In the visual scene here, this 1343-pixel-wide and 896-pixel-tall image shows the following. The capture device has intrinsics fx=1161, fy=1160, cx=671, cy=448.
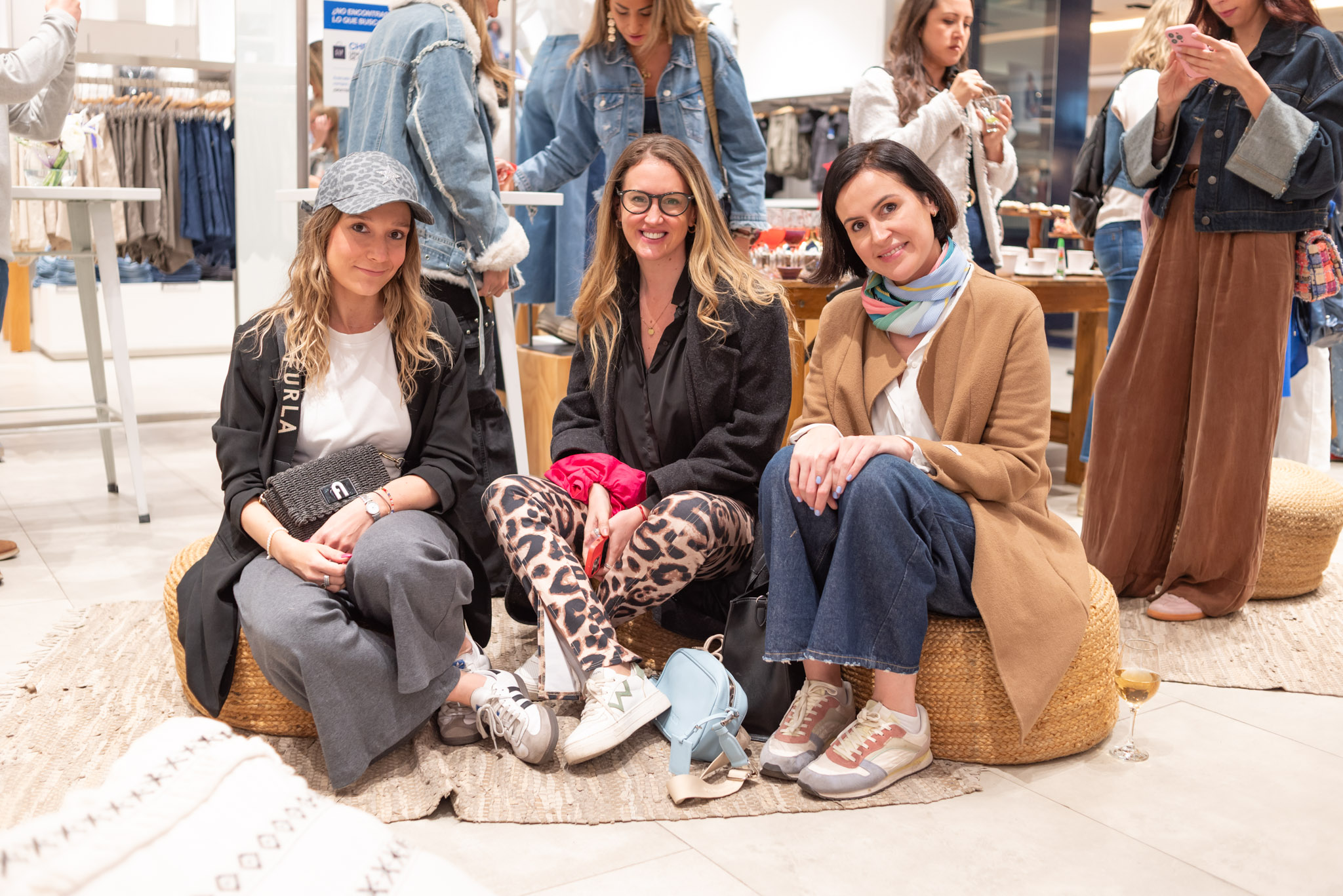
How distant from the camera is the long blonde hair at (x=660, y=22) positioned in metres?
3.42

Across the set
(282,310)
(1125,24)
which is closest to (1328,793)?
(282,310)

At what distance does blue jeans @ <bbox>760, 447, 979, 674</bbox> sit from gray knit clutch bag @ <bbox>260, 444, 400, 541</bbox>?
2.77 ft

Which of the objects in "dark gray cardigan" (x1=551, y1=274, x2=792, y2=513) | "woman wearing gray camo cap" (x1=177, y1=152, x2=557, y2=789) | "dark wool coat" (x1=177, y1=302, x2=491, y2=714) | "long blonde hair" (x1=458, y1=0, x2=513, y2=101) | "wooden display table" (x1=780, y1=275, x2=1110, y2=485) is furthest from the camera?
"wooden display table" (x1=780, y1=275, x2=1110, y2=485)

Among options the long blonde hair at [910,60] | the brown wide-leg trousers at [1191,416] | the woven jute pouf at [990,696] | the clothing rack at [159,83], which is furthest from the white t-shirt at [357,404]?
the clothing rack at [159,83]

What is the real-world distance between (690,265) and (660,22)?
119 centimetres

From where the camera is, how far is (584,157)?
394 centimetres

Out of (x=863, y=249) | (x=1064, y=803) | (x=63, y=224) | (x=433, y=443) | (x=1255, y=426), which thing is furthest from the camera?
(x=63, y=224)

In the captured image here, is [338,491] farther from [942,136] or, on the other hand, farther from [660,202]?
[942,136]

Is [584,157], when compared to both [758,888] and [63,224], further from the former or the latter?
[63,224]

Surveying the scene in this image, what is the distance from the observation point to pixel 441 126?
2895 mm

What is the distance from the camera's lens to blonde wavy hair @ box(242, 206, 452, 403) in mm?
2350

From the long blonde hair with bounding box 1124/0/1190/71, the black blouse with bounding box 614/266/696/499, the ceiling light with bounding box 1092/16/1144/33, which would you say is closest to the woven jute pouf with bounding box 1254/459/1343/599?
the long blonde hair with bounding box 1124/0/1190/71

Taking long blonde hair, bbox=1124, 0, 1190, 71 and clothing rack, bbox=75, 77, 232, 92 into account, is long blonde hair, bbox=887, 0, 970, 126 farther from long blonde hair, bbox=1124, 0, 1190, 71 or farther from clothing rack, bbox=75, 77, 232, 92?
clothing rack, bbox=75, 77, 232, 92

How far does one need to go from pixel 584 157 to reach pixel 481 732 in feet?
7.38
